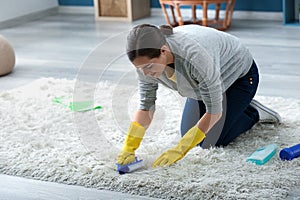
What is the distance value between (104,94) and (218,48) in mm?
1112

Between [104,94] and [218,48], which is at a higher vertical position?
[218,48]

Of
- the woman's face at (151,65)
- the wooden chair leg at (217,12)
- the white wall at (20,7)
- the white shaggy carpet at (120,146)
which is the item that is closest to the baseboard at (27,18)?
the white wall at (20,7)

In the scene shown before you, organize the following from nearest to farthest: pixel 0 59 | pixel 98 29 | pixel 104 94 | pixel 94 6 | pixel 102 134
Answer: pixel 102 134, pixel 104 94, pixel 0 59, pixel 98 29, pixel 94 6

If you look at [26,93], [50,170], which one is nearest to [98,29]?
[26,93]

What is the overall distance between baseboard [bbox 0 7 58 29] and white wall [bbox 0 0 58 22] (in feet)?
0.09

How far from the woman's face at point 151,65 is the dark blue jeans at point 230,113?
0.41 metres

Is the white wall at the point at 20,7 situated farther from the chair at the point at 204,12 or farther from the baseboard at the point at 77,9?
the chair at the point at 204,12

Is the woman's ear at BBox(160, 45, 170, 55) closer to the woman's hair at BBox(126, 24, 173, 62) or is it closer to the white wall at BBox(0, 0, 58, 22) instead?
the woman's hair at BBox(126, 24, 173, 62)

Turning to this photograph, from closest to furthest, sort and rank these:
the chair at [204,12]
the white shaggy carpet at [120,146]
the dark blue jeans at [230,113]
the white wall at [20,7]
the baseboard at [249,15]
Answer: the white shaggy carpet at [120,146], the dark blue jeans at [230,113], the chair at [204,12], the baseboard at [249,15], the white wall at [20,7]

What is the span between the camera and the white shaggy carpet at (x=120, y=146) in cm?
205

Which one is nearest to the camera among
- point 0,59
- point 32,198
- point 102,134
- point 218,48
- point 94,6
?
point 32,198

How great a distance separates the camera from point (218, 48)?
2.22m

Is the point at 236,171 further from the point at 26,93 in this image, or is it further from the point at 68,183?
the point at 26,93

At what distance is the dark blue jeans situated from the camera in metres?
Result: 2.39
